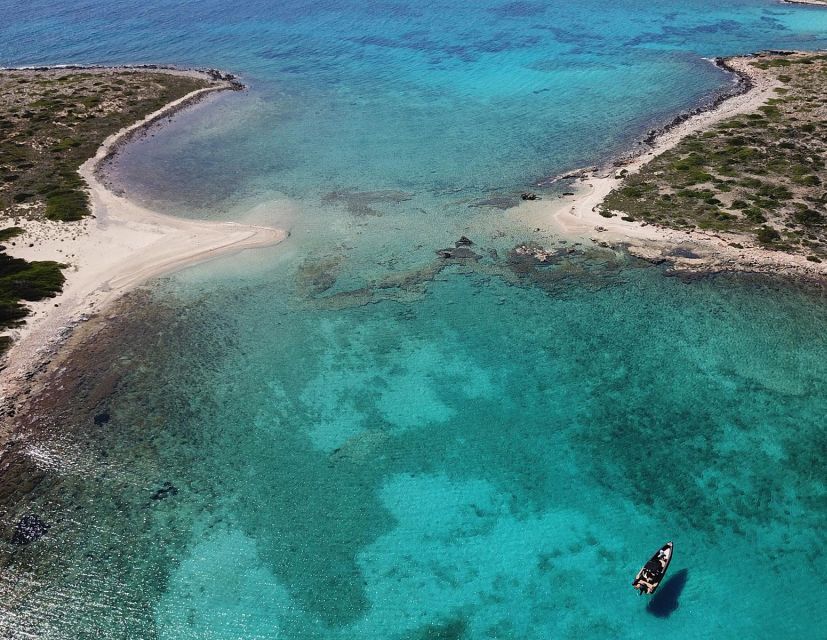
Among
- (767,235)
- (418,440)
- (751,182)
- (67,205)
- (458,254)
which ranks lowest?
(418,440)

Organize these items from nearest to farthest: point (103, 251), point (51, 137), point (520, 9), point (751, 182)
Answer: point (103, 251) < point (751, 182) < point (51, 137) < point (520, 9)

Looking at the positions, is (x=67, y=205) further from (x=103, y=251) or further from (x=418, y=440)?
(x=418, y=440)

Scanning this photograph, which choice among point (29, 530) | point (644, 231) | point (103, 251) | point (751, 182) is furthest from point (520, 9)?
point (29, 530)

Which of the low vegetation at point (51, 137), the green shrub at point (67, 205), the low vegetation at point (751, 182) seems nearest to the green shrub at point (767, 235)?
the low vegetation at point (751, 182)

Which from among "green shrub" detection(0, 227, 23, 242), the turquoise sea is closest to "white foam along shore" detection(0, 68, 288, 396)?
"green shrub" detection(0, 227, 23, 242)

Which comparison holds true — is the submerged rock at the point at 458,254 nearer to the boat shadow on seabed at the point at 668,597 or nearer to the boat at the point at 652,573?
the boat at the point at 652,573

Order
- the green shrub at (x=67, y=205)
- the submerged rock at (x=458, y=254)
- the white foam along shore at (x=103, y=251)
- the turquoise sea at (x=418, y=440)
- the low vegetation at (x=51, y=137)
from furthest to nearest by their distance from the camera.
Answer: the green shrub at (x=67, y=205)
the submerged rock at (x=458, y=254)
the low vegetation at (x=51, y=137)
the white foam along shore at (x=103, y=251)
the turquoise sea at (x=418, y=440)

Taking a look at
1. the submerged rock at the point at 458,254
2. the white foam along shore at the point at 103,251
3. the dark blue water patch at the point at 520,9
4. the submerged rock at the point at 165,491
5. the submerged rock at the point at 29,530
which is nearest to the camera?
the submerged rock at the point at 29,530
